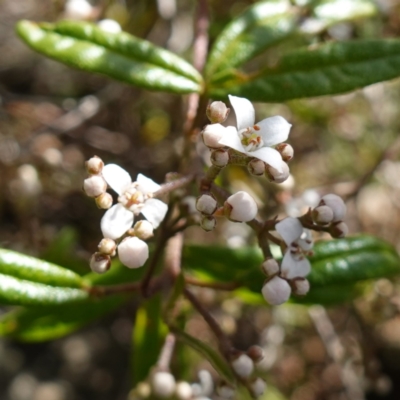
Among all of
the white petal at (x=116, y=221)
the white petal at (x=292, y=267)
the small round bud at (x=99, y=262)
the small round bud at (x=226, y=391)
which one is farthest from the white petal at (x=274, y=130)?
the small round bud at (x=226, y=391)

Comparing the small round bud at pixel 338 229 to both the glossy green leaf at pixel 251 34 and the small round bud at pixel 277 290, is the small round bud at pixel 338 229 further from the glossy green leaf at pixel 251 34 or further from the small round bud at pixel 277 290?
the glossy green leaf at pixel 251 34

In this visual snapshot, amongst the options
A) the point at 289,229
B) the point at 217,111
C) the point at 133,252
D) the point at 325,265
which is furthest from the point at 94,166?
the point at 325,265

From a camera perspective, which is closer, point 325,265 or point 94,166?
point 94,166

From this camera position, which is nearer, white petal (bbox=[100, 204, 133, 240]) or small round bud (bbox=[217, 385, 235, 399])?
white petal (bbox=[100, 204, 133, 240])

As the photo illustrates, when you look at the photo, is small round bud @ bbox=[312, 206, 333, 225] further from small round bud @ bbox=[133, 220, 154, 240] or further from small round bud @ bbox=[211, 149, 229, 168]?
small round bud @ bbox=[133, 220, 154, 240]

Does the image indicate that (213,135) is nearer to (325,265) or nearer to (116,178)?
(116,178)

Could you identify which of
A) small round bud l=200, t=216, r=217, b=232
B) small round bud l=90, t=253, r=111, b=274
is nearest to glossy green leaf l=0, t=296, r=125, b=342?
small round bud l=90, t=253, r=111, b=274
